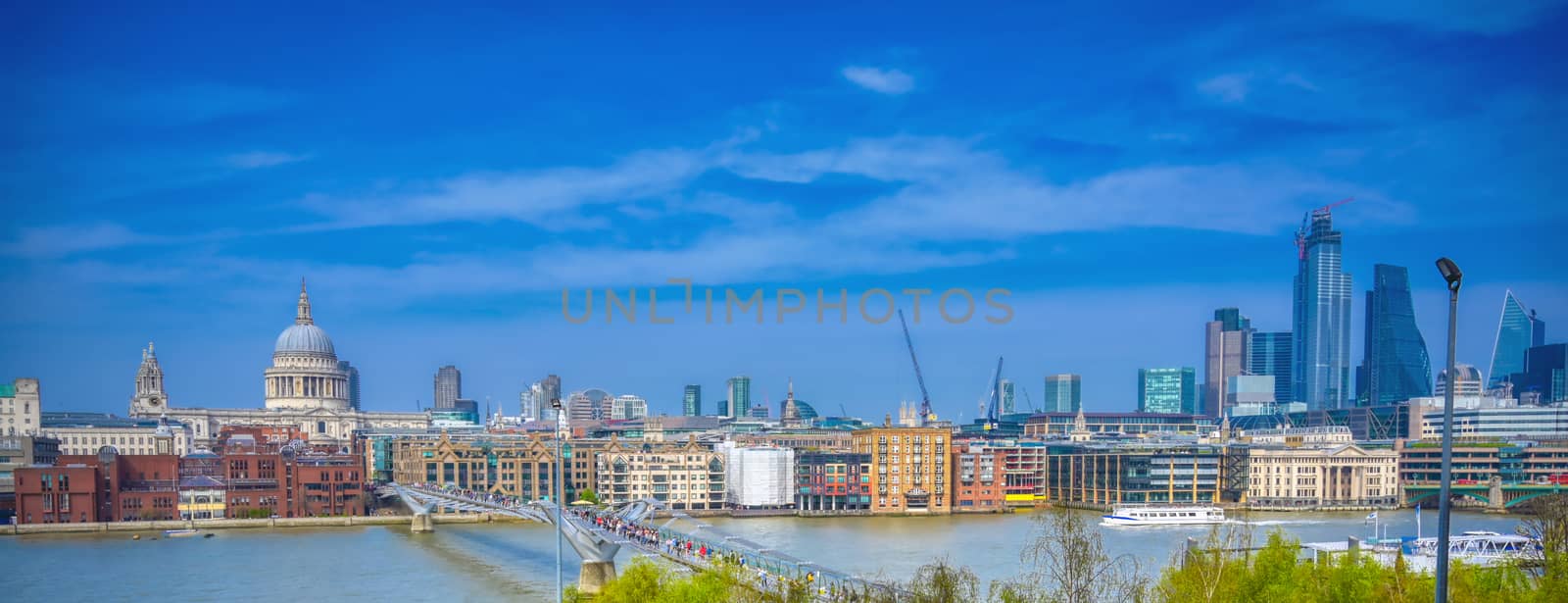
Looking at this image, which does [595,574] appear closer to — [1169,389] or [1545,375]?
[1545,375]

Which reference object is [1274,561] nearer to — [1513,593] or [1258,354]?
[1513,593]

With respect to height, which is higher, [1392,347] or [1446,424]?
[1446,424]

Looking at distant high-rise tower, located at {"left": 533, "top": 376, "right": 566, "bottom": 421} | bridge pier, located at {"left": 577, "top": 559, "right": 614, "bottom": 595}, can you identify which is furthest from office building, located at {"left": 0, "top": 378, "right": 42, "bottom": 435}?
distant high-rise tower, located at {"left": 533, "top": 376, "right": 566, "bottom": 421}

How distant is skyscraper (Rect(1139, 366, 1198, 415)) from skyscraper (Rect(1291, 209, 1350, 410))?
14578 mm

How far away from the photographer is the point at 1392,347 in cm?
9775

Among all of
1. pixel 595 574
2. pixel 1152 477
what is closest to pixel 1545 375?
pixel 1152 477

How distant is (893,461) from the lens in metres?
37.8

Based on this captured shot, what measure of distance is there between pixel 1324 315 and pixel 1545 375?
31.4 m

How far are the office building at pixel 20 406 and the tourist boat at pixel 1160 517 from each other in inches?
1564

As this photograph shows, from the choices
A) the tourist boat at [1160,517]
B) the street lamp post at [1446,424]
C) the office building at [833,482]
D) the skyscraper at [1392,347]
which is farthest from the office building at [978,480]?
the skyscraper at [1392,347]

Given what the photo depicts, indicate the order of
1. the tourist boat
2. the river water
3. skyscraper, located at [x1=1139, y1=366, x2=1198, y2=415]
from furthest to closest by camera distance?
skyscraper, located at [x1=1139, y1=366, x2=1198, y2=415]
the tourist boat
the river water

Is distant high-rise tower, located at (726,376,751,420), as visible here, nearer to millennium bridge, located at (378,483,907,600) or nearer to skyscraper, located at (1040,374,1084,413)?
skyscraper, located at (1040,374,1084,413)

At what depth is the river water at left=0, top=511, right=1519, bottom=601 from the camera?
1969cm

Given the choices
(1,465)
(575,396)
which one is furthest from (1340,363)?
(1,465)
